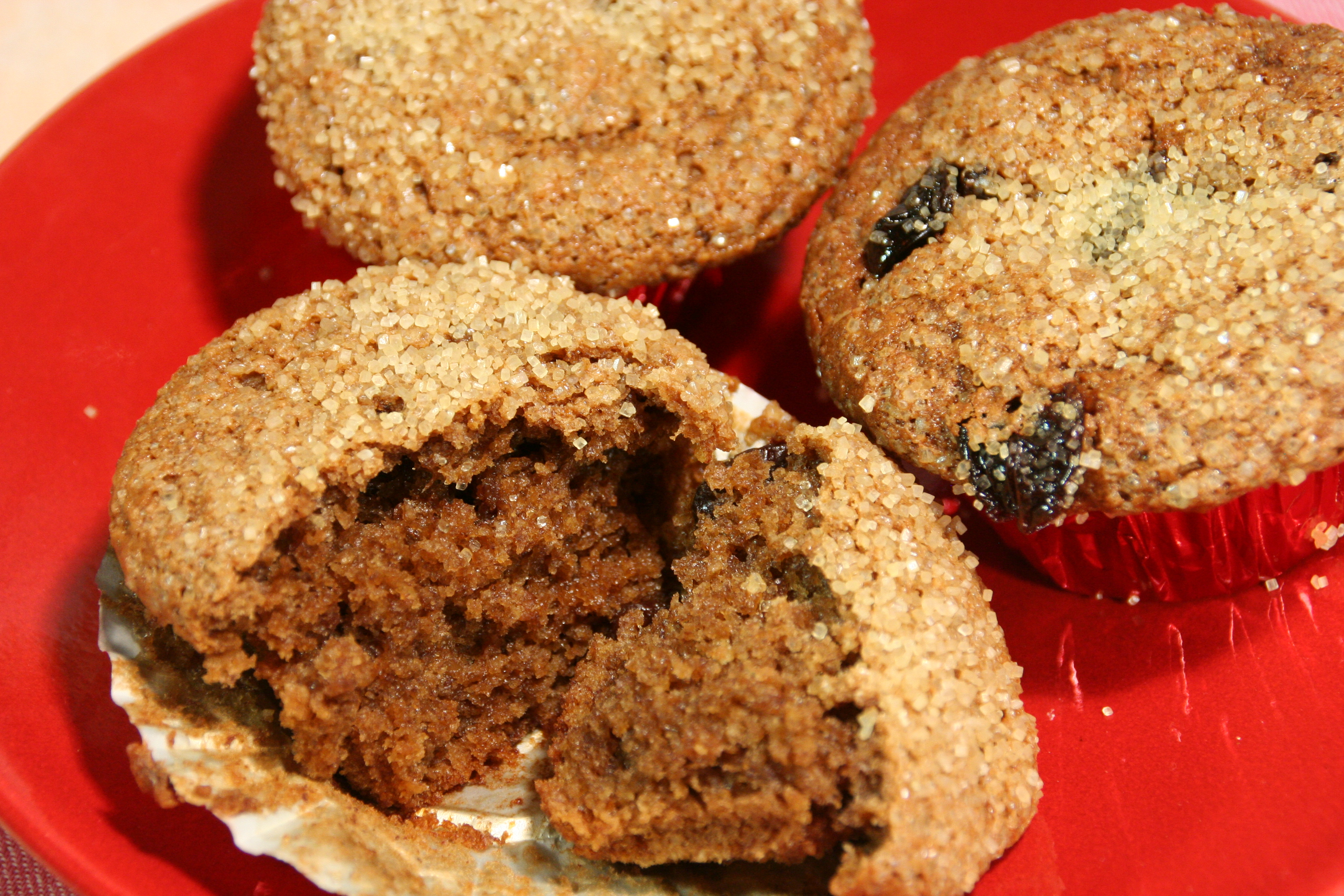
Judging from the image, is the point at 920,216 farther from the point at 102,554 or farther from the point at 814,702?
the point at 102,554

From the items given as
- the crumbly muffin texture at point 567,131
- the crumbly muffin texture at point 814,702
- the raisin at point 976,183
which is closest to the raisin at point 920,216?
the raisin at point 976,183

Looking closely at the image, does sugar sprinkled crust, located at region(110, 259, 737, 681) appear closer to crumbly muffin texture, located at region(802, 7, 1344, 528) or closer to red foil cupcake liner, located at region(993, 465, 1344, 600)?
crumbly muffin texture, located at region(802, 7, 1344, 528)

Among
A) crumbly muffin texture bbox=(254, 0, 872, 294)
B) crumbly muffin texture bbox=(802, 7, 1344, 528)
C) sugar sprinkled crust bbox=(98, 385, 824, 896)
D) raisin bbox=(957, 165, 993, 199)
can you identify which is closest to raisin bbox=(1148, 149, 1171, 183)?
crumbly muffin texture bbox=(802, 7, 1344, 528)

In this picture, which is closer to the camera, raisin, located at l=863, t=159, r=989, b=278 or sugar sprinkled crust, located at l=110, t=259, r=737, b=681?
sugar sprinkled crust, located at l=110, t=259, r=737, b=681

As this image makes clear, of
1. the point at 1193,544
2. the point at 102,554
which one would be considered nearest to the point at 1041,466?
the point at 1193,544

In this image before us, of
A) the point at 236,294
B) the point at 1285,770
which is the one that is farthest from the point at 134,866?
the point at 1285,770

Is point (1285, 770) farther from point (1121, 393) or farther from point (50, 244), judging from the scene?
point (50, 244)

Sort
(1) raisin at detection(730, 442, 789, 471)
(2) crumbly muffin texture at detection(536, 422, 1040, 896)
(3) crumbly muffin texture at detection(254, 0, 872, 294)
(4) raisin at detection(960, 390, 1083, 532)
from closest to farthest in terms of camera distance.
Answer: (2) crumbly muffin texture at detection(536, 422, 1040, 896), (4) raisin at detection(960, 390, 1083, 532), (1) raisin at detection(730, 442, 789, 471), (3) crumbly muffin texture at detection(254, 0, 872, 294)
